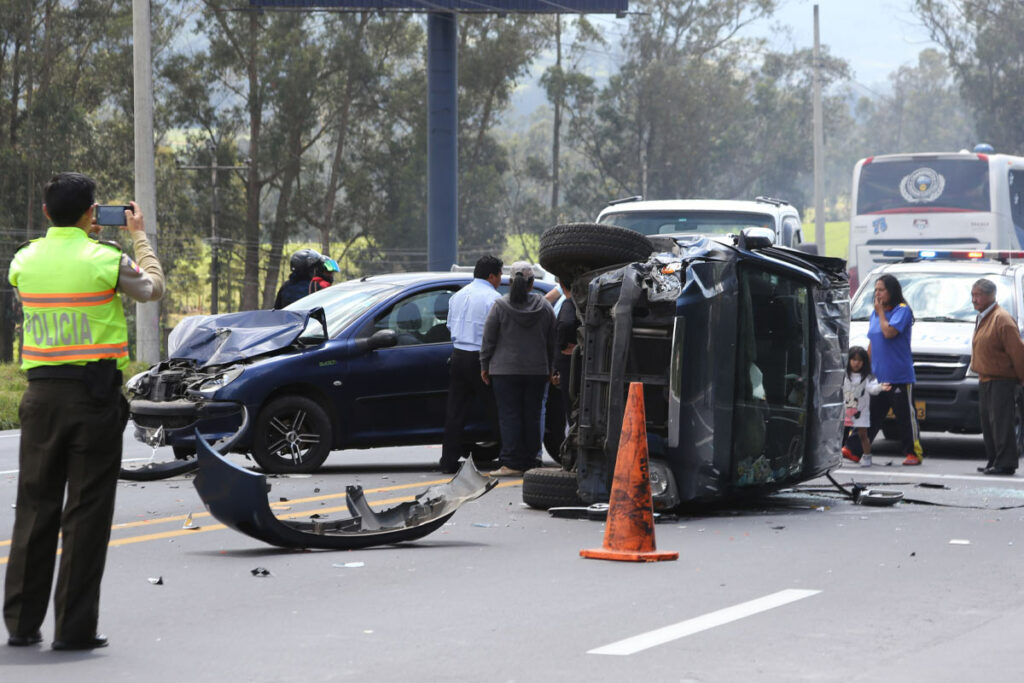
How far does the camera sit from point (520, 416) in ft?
41.1

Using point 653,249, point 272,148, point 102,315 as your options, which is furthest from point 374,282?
point 272,148

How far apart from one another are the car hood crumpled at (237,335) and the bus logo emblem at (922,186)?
18977 millimetres

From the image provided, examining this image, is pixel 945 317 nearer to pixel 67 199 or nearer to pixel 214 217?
pixel 67 199

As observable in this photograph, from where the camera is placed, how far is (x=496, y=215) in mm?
63656

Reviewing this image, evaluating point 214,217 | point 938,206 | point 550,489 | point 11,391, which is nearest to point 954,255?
point 550,489

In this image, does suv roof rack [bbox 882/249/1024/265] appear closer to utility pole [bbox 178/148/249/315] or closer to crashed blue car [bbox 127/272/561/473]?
crashed blue car [bbox 127/272/561/473]

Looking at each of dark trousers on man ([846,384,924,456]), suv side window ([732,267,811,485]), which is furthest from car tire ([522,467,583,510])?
dark trousers on man ([846,384,924,456])

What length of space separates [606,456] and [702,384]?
2.45 ft

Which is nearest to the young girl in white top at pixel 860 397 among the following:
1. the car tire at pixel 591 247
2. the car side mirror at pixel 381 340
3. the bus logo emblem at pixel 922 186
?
the car side mirror at pixel 381 340

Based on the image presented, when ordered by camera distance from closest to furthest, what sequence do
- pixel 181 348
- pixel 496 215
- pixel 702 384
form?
1. pixel 702 384
2. pixel 181 348
3. pixel 496 215

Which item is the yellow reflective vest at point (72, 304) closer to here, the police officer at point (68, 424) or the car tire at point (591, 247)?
the police officer at point (68, 424)

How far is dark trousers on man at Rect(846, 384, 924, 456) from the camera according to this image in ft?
48.0

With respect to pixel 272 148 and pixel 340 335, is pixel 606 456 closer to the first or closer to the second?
pixel 340 335

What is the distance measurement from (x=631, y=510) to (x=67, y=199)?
3.48 m
